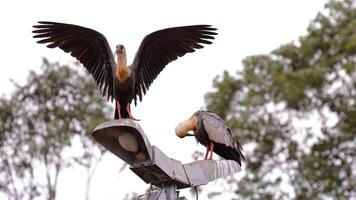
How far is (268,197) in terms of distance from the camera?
13.9 meters

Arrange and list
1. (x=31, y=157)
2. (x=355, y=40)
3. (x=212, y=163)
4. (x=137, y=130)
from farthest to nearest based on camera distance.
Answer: (x=31, y=157) < (x=355, y=40) < (x=212, y=163) < (x=137, y=130)

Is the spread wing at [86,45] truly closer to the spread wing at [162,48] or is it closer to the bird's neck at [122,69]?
the bird's neck at [122,69]

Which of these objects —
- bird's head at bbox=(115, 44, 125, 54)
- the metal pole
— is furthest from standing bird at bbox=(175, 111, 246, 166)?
the metal pole

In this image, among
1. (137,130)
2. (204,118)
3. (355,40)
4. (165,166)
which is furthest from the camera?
(355,40)

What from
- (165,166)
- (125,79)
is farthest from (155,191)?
(125,79)

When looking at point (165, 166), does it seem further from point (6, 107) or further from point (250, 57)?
point (6, 107)

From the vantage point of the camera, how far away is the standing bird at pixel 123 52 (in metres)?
5.95

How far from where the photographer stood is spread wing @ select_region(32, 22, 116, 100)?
6.01 meters

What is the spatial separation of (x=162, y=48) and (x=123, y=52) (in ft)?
1.42

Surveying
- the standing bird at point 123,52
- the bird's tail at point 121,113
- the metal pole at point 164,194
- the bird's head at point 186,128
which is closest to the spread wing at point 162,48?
the standing bird at point 123,52

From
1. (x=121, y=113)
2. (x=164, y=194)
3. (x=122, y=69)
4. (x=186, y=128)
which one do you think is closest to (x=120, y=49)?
(x=122, y=69)

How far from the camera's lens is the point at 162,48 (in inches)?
244

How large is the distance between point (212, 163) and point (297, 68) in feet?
29.5

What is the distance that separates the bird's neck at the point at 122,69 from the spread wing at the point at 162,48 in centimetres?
9
